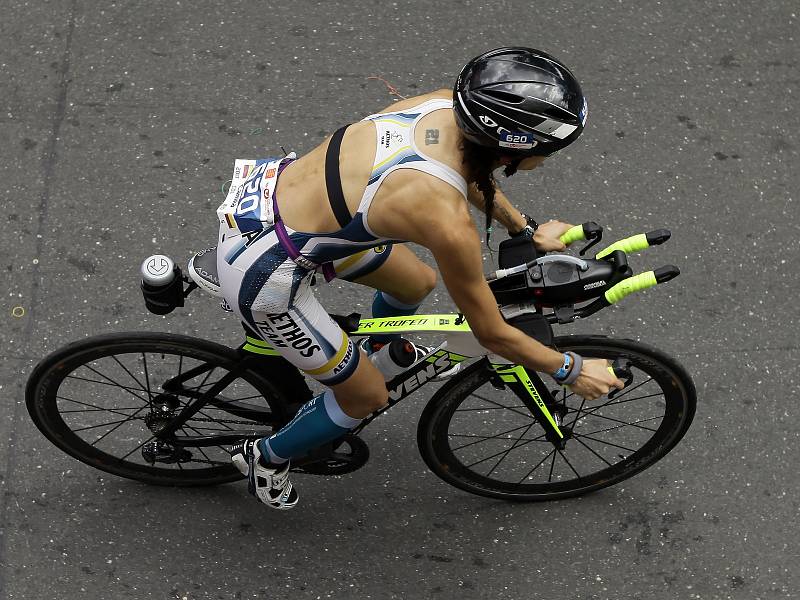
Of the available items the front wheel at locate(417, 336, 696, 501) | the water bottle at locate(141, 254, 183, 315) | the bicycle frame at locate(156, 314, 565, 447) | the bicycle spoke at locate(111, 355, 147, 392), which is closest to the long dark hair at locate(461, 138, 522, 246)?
the bicycle frame at locate(156, 314, 565, 447)

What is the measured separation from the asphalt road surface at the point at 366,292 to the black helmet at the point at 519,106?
1.98m

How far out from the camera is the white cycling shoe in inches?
163

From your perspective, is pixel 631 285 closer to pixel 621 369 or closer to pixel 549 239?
pixel 621 369

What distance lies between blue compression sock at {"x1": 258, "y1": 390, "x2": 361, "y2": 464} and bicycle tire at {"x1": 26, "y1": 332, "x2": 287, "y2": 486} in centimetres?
15

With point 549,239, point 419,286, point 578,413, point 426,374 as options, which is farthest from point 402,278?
point 578,413

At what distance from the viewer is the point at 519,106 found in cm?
301

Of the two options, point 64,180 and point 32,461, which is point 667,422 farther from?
point 64,180

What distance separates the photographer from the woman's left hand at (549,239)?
3709 mm

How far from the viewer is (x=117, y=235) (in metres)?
5.21

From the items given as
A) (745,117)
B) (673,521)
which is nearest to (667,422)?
(673,521)

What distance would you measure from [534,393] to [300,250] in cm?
104

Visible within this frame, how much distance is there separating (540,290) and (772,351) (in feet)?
6.42

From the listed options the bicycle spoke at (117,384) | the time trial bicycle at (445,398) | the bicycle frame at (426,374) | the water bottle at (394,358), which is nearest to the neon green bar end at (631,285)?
the time trial bicycle at (445,398)

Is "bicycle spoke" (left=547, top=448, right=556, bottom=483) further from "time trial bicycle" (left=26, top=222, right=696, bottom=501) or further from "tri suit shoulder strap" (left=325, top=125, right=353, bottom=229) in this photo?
"tri suit shoulder strap" (left=325, top=125, right=353, bottom=229)
